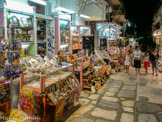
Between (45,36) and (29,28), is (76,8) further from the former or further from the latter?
(29,28)

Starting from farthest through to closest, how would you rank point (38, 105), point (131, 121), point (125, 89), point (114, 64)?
point (114, 64), point (125, 89), point (131, 121), point (38, 105)

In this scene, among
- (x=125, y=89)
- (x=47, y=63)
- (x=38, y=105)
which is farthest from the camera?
(x=125, y=89)

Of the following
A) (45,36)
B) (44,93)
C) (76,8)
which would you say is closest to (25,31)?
(45,36)

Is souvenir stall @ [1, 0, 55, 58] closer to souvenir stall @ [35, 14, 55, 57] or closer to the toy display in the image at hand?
souvenir stall @ [35, 14, 55, 57]

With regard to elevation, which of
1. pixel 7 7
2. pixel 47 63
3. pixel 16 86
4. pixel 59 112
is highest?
pixel 7 7

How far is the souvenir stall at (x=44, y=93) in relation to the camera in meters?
3.10

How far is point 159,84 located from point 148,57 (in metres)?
2.31

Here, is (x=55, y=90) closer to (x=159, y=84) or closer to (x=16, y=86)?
(x=16, y=86)

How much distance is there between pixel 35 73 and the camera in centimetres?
370

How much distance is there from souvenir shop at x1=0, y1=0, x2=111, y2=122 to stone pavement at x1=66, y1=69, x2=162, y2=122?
0.39 metres

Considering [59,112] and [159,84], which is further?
[159,84]

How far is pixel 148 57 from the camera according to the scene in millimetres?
8758

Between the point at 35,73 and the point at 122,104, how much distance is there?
268 centimetres

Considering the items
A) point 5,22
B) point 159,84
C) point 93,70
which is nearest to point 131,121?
point 93,70
